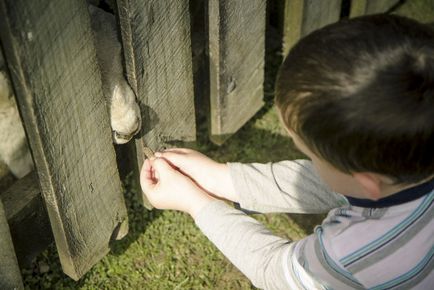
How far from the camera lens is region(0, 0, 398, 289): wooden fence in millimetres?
1757

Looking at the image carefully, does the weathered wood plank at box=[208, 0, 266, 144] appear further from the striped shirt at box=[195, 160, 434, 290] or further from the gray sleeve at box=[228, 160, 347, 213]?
the striped shirt at box=[195, 160, 434, 290]

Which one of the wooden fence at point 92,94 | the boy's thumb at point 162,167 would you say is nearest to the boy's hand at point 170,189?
the boy's thumb at point 162,167

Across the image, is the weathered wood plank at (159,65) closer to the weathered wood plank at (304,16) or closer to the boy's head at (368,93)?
the boy's head at (368,93)

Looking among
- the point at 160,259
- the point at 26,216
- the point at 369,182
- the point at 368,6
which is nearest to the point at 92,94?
the point at 26,216

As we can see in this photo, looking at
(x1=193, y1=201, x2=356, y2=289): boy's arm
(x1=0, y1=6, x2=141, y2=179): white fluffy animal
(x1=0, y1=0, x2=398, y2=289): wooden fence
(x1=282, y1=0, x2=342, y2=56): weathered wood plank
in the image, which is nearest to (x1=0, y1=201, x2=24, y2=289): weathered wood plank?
(x1=0, y1=0, x2=398, y2=289): wooden fence

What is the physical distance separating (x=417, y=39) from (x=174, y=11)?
0.82m

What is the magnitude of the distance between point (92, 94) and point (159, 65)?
0.93 feet

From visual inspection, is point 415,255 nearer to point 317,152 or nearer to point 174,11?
point 317,152

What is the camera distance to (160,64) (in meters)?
2.18

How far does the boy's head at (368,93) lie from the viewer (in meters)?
1.51

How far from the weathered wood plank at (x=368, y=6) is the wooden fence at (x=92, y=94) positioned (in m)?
0.41

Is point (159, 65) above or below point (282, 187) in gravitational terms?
above

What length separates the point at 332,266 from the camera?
5.88 feet

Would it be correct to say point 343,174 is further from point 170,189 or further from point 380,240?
point 170,189
